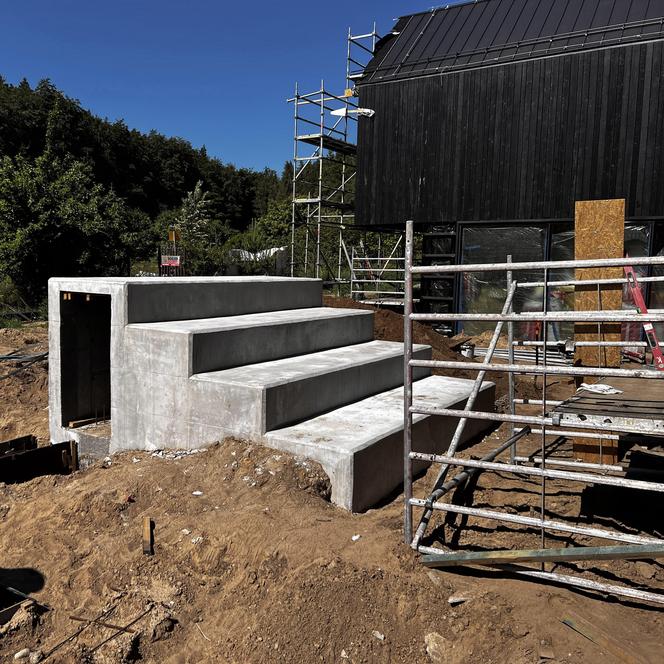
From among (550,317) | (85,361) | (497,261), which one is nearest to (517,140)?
(497,261)

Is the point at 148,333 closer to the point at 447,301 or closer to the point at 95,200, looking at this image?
the point at 447,301

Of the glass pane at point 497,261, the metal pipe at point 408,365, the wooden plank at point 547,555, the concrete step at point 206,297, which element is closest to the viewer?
the wooden plank at point 547,555

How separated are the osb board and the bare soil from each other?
482mm

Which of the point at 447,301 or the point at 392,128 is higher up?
the point at 392,128

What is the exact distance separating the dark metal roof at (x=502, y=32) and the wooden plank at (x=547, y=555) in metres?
13.7

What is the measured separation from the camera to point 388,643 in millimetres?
3709

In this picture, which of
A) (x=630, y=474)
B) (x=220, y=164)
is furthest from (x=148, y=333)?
(x=220, y=164)

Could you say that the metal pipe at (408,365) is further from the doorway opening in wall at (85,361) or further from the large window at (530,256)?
the large window at (530,256)

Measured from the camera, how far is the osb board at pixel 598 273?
5957mm

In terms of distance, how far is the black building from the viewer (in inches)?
536

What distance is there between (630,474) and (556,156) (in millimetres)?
11274

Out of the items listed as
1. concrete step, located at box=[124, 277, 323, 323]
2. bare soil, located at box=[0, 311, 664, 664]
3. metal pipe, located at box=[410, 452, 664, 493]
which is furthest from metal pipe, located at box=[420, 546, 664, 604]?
concrete step, located at box=[124, 277, 323, 323]

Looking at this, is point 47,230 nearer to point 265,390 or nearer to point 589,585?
point 265,390

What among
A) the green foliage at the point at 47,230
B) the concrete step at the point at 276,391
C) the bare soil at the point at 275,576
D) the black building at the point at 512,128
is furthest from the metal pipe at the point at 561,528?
the green foliage at the point at 47,230
